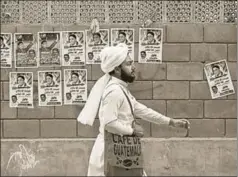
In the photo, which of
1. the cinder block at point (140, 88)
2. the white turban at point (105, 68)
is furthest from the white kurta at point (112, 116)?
the cinder block at point (140, 88)

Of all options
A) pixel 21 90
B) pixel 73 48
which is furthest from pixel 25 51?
A: pixel 73 48

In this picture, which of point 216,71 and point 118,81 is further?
point 216,71

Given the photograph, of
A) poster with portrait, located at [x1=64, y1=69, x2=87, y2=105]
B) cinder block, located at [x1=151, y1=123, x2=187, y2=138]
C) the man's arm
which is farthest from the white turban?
cinder block, located at [x1=151, y1=123, x2=187, y2=138]

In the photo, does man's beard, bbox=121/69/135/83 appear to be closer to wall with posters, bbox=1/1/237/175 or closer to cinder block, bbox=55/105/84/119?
wall with posters, bbox=1/1/237/175

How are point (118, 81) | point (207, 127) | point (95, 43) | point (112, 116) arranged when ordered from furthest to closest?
point (207, 127) < point (95, 43) < point (118, 81) < point (112, 116)

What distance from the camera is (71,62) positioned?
7.96 m

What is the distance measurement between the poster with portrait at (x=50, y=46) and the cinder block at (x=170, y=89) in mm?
1192

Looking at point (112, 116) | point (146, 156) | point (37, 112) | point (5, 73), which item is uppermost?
point (5, 73)

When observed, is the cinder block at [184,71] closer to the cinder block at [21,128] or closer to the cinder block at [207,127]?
the cinder block at [207,127]

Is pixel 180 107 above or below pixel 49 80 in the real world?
below

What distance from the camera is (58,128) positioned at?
798 centimetres

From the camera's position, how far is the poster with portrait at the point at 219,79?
7965mm

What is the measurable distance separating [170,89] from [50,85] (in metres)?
1.41

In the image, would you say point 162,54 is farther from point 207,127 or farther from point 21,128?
point 21,128
